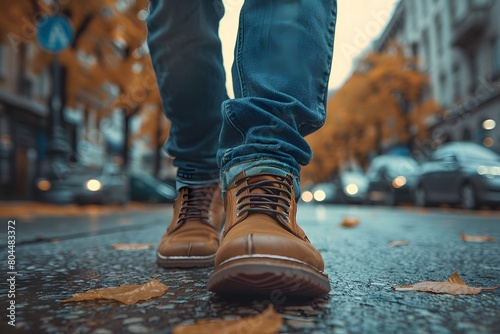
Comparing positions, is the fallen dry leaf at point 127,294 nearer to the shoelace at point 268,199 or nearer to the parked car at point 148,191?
the shoelace at point 268,199

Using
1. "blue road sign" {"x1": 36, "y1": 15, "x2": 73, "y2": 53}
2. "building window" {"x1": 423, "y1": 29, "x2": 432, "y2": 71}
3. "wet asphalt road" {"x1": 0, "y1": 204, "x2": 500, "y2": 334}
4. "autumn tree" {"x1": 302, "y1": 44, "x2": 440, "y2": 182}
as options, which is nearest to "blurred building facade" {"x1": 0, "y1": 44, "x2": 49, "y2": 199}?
"blue road sign" {"x1": 36, "y1": 15, "x2": 73, "y2": 53}

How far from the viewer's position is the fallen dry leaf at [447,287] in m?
1.11

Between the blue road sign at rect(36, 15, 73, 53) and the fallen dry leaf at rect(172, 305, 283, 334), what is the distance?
731 cm

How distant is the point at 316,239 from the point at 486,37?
16.9 m

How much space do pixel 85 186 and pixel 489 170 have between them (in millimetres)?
8098

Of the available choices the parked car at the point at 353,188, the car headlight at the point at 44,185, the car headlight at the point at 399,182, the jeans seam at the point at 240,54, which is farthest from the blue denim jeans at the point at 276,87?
the parked car at the point at 353,188

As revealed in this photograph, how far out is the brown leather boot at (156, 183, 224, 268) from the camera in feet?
4.95

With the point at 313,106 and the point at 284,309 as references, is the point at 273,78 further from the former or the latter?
the point at 284,309

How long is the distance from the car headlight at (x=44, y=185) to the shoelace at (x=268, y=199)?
31.9ft

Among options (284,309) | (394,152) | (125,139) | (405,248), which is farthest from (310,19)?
(394,152)

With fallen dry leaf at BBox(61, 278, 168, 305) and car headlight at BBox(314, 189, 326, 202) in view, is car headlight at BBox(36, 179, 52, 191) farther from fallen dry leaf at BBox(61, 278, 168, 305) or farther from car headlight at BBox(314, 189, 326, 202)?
car headlight at BBox(314, 189, 326, 202)

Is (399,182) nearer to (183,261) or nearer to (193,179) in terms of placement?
(193,179)

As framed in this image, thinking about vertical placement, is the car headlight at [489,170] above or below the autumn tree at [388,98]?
below

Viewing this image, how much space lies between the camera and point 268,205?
3.88ft
